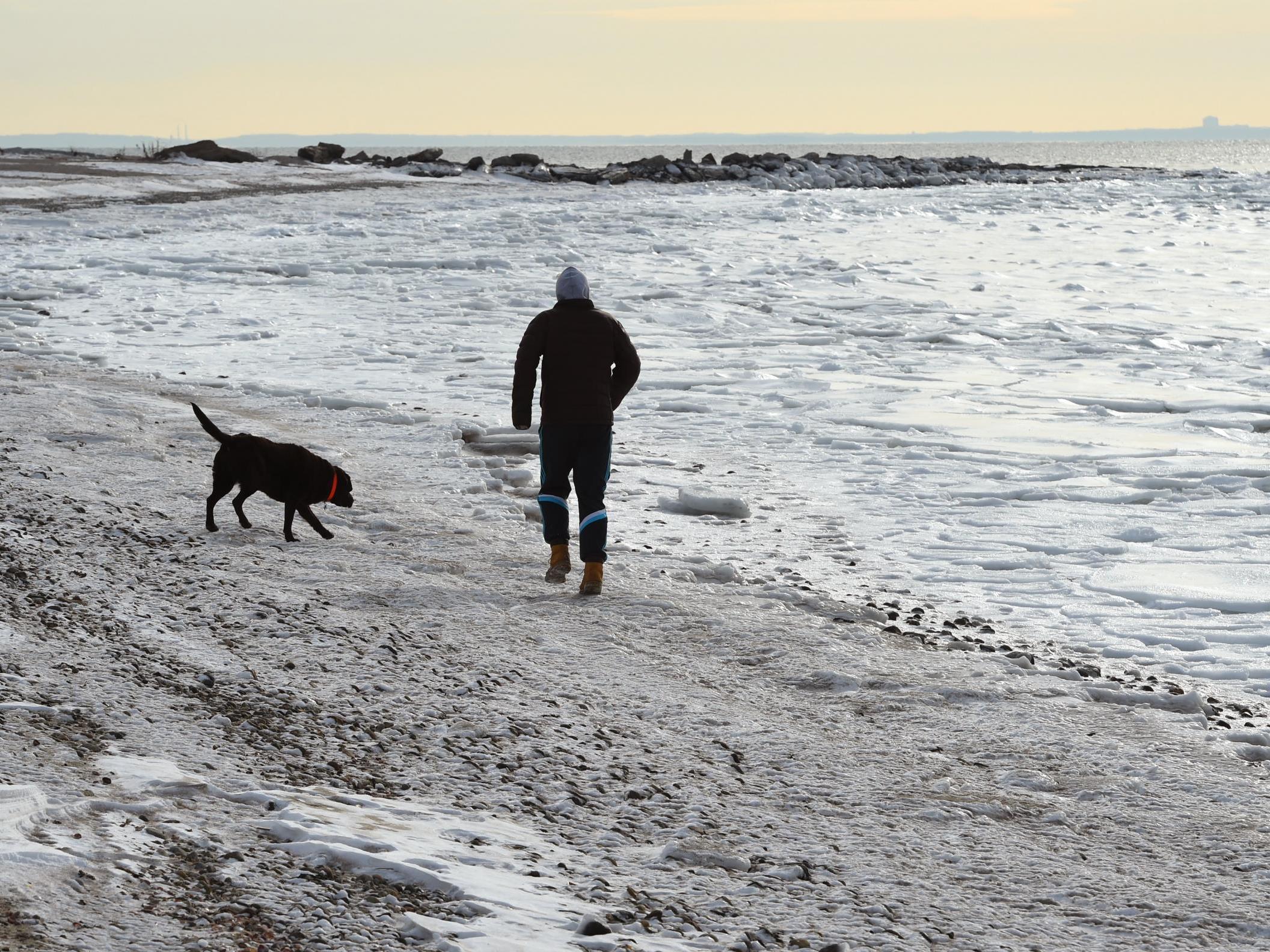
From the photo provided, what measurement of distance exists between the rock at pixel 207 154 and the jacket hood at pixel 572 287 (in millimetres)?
38435

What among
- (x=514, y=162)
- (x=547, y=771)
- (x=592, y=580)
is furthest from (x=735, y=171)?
(x=547, y=771)

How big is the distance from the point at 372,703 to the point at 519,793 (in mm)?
836

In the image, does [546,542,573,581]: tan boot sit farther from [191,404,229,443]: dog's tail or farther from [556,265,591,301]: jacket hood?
[191,404,229,443]: dog's tail

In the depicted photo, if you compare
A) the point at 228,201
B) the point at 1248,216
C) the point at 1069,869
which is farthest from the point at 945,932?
the point at 1248,216

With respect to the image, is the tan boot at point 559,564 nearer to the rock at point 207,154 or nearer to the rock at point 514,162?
the rock at point 207,154

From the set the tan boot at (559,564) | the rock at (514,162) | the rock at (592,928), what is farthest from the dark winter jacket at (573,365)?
the rock at (514,162)

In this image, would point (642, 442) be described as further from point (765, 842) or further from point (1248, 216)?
point (1248, 216)

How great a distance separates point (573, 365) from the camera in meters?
6.34

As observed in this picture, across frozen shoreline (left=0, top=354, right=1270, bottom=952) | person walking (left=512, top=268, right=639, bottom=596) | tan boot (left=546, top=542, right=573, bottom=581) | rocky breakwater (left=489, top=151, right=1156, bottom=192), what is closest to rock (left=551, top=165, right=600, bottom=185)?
rocky breakwater (left=489, top=151, right=1156, bottom=192)

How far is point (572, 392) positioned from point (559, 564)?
2.83ft

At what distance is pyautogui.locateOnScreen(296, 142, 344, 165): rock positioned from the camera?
151ft

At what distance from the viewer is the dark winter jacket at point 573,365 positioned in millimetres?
6332

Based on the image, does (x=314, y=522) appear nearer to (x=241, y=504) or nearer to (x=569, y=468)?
(x=241, y=504)

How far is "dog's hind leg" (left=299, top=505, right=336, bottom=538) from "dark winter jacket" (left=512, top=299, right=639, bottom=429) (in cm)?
119
